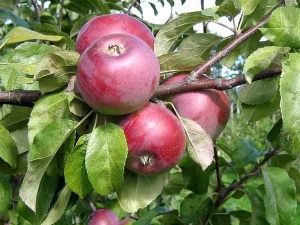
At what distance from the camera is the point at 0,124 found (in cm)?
90

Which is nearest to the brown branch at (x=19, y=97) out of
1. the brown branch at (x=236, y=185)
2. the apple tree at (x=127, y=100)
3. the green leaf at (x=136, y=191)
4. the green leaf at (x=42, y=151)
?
the apple tree at (x=127, y=100)

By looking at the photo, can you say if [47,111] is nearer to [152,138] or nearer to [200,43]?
[152,138]

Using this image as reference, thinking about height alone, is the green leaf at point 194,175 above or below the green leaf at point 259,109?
below

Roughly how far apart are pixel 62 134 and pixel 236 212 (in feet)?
→ 2.54

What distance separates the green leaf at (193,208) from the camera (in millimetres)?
1332

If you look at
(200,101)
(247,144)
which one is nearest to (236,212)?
(247,144)

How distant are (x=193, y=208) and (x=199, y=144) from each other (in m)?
0.56

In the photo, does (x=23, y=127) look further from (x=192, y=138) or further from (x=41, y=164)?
(x=192, y=138)

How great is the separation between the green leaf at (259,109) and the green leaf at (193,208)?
0.33m

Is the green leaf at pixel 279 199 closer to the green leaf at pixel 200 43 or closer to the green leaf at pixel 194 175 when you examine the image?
the green leaf at pixel 194 175

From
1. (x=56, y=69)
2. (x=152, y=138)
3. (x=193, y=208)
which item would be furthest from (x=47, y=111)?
(x=193, y=208)

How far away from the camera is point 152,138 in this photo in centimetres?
78

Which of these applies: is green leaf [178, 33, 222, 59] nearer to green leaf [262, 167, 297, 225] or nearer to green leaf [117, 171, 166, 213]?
green leaf [117, 171, 166, 213]

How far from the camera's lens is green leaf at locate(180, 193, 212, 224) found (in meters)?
1.33
